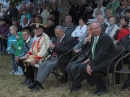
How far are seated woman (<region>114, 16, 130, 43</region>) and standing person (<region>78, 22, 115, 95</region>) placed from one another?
180 cm

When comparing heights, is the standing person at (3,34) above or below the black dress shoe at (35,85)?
below

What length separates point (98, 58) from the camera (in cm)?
693

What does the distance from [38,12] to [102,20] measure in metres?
4.98

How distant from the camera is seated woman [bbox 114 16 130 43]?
29.0 ft

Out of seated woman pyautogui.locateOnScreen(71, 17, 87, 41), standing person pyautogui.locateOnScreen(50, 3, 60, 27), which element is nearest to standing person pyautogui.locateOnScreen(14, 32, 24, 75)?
seated woman pyautogui.locateOnScreen(71, 17, 87, 41)

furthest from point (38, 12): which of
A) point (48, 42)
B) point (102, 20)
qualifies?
point (48, 42)

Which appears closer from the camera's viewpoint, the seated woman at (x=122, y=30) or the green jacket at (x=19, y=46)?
the seated woman at (x=122, y=30)

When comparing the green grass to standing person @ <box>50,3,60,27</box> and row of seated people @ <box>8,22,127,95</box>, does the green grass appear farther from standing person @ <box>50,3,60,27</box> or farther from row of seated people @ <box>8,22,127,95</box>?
standing person @ <box>50,3,60,27</box>

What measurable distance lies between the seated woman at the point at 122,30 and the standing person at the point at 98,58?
1.80 m

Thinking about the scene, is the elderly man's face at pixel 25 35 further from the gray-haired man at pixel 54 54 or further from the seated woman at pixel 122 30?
the seated woman at pixel 122 30

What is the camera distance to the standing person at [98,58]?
691 cm

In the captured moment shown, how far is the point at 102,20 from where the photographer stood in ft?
A: 32.8

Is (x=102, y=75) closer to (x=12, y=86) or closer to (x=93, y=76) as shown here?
(x=93, y=76)

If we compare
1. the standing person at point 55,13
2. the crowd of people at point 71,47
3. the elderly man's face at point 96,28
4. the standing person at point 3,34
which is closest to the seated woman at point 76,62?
the crowd of people at point 71,47
